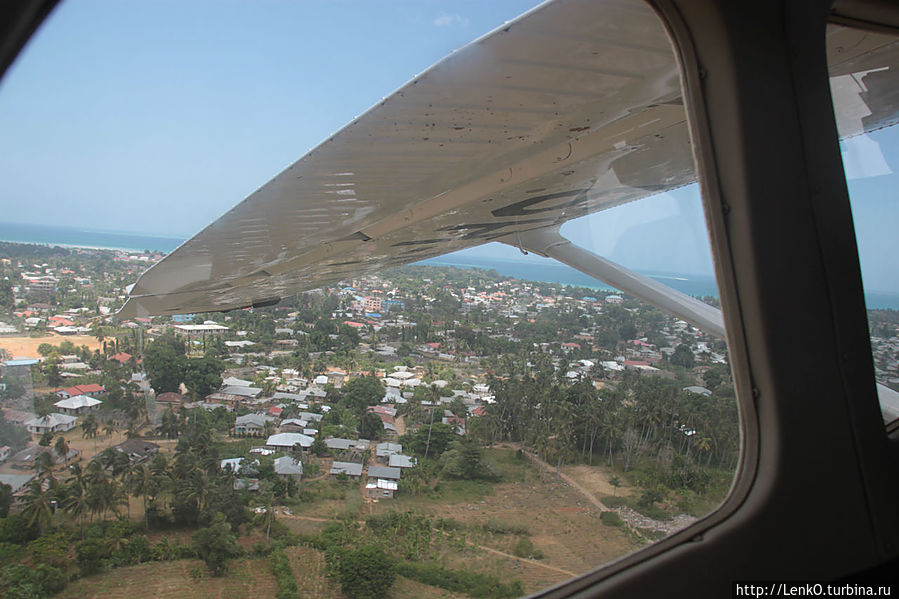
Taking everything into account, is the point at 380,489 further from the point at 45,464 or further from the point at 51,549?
the point at 45,464

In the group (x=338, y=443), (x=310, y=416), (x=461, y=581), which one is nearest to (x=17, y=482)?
(x=461, y=581)

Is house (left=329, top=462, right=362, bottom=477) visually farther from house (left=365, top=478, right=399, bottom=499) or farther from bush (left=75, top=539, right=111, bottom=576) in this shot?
bush (left=75, top=539, right=111, bottom=576)

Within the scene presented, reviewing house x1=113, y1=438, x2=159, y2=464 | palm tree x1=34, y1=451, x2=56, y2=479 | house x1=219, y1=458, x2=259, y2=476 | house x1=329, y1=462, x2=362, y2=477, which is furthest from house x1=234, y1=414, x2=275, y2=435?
palm tree x1=34, y1=451, x2=56, y2=479

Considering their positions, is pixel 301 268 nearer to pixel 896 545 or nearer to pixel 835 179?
pixel 835 179

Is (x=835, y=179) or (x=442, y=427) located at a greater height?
(x=835, y=179)

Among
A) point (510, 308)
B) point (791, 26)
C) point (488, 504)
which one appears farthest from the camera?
point (510, 308)

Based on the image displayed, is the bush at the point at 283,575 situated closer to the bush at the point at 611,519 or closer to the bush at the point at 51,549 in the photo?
the bush at the point at 51,549

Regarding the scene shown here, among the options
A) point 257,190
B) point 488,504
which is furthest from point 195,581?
point 257,190
